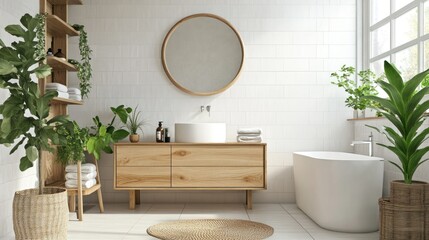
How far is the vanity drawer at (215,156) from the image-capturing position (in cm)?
505

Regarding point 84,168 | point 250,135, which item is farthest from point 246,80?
point 84,168

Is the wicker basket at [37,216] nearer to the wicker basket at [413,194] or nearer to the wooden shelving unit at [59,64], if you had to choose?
the wooden shelving unit at [59,64]

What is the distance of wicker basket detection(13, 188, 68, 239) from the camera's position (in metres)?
3.31

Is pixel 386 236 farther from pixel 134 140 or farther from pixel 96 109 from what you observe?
pixel 96 109

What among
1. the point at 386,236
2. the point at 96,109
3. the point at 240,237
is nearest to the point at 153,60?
the point at 96,109

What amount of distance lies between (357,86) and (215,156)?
2061 mm

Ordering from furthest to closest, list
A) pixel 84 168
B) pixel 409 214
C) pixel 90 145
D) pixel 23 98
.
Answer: pixel 90 145 < pixel 84 168 < pixel 23 98 < pixel 409 214

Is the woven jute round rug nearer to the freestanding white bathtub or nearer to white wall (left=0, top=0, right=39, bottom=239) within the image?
the freestanding white bathtub

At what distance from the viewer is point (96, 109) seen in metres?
5.60

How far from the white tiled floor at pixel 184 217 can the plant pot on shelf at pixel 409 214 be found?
21.8 inches

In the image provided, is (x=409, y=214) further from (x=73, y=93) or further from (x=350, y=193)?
(x=73, y=93)

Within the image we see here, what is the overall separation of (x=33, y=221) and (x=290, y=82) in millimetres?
3484

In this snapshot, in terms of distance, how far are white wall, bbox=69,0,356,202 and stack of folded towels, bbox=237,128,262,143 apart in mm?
401

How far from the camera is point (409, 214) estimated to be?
10.8ft
